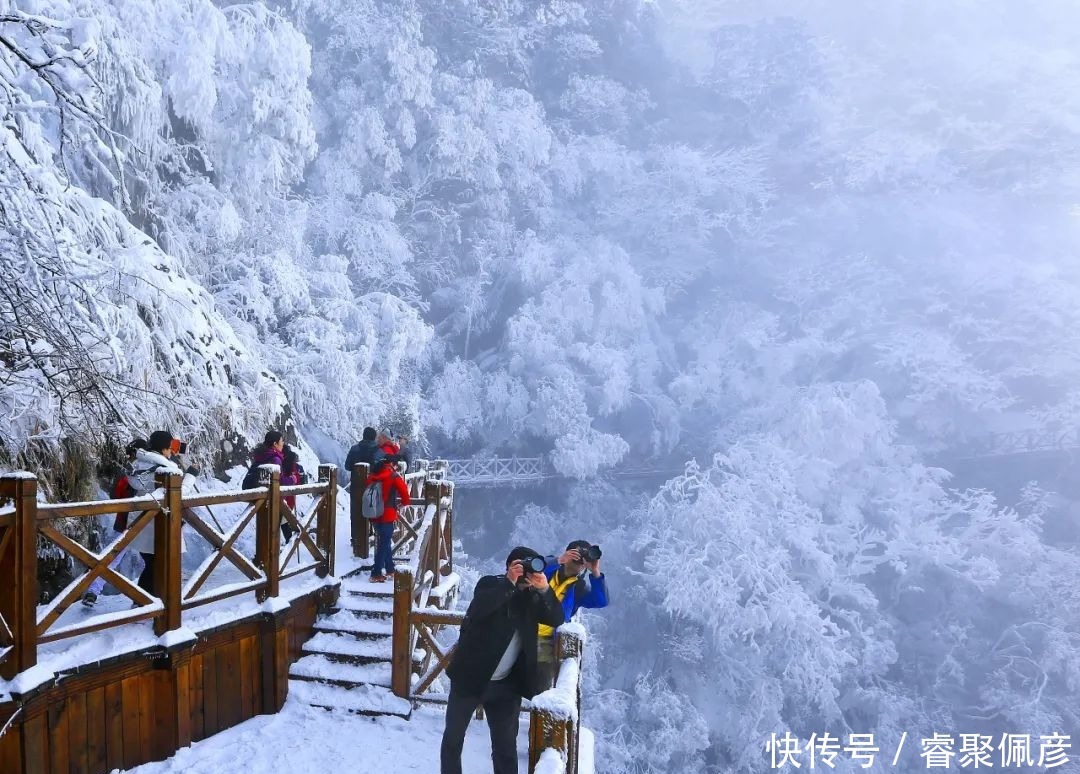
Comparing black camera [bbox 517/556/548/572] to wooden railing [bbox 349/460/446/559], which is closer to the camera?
black camera [bbox 517/556/548/572]

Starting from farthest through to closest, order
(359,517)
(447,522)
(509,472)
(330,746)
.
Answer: (509,472)
(447,522)
(359,517)
(330,746)

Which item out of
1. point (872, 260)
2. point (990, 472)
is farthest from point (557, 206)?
point (990, 472)

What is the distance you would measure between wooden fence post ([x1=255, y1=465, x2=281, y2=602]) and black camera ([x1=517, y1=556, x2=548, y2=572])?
9.72 feet

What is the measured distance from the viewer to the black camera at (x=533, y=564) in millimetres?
3381

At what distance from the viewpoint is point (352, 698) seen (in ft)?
18.8

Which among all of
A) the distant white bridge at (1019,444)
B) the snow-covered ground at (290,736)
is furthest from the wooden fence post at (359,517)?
the distant white bridge at (1019,444)

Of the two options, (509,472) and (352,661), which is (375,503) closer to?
(352,661)

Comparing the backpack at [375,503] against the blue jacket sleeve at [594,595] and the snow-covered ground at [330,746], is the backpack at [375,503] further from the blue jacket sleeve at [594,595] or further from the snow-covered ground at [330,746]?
the blue jacket sleeve at [594,595]

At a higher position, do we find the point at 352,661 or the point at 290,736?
the point at 352,661

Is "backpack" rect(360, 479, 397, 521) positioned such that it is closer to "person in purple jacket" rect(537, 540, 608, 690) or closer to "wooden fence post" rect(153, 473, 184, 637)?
"wooden fence post" rect(153, 473, 184, 637)

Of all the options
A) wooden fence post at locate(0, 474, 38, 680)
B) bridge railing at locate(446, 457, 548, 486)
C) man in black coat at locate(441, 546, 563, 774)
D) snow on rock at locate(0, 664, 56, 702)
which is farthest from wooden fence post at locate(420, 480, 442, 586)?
bridge railing at locate(446, 457, 548, 486)

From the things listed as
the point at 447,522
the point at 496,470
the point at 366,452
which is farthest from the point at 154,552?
the point at 496,470

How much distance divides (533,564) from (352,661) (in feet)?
12.0

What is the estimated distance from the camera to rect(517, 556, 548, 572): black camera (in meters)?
3.38
